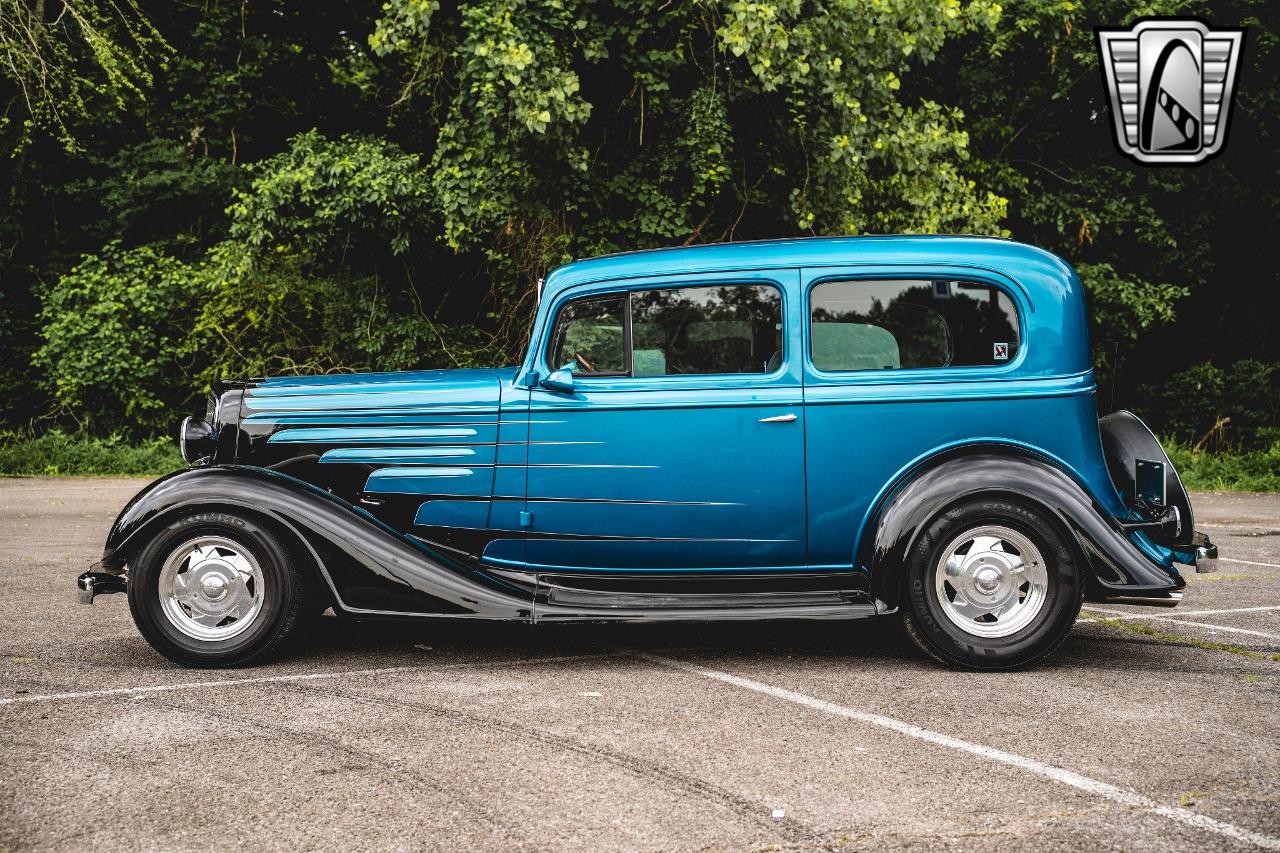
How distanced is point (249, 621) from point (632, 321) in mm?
2339

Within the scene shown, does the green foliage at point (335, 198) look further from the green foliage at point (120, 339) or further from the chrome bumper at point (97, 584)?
the chrome bumper at point (97, 584)

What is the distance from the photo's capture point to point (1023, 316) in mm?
5773

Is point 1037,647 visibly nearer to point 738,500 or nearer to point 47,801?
point 738,500

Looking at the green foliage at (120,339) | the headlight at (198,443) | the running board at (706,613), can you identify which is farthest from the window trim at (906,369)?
the green foliage at (120,339)

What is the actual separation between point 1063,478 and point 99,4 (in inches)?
737

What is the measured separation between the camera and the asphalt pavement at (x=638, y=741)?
138 inches

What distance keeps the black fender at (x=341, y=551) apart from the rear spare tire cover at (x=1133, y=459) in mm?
3046

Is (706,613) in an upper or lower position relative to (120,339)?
lower

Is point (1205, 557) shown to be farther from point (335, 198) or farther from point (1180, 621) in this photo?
point (335, 198)

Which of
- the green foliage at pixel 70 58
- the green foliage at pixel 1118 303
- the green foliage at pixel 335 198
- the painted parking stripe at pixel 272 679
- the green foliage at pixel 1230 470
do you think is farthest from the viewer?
the green foliage at pixel 1118 303

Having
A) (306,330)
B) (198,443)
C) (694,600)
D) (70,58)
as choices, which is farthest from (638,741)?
(70,58)

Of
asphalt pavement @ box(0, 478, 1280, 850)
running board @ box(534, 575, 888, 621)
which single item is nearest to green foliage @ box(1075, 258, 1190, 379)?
asphalt pavement @ box(0, 478, 1280, 850)

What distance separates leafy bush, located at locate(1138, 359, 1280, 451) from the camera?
20328 mm

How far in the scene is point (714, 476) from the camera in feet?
18.8
